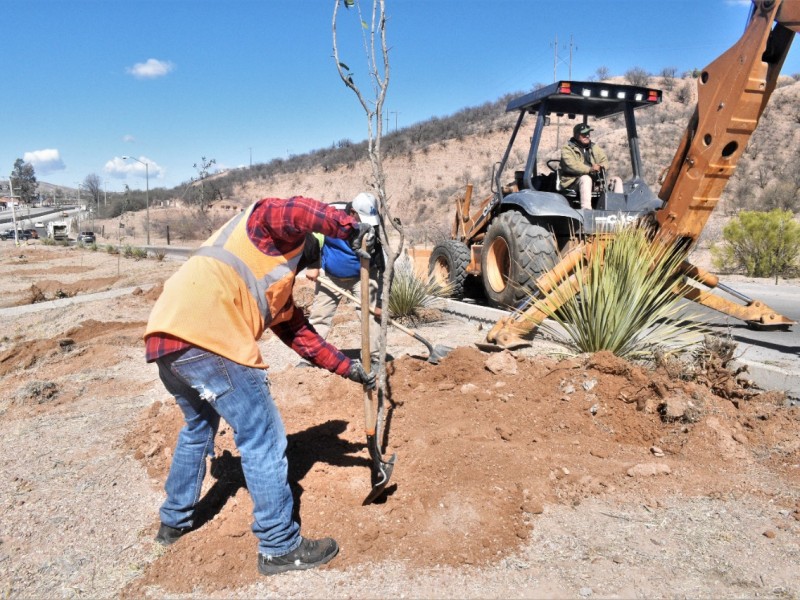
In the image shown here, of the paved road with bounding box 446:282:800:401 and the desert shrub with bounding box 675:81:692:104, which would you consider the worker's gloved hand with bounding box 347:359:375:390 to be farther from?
the desert shrub with bounding box 675:81:692:104

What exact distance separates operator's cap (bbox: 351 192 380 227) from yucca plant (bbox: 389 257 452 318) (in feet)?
13.8

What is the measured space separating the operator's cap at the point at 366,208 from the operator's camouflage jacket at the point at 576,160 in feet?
13.5

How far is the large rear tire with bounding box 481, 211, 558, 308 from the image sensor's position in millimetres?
6215

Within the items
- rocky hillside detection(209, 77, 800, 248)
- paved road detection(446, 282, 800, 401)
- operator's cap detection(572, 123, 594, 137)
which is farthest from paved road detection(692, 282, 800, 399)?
rocky hillside detection(209, 77, 800, 248)

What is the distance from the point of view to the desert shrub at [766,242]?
1161 centimetres

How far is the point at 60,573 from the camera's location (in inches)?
111

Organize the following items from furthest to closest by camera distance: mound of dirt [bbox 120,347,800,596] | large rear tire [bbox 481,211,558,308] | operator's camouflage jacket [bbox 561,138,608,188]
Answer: operator's camouflage jacket [bbox 561,138,608,188]
large rear tire [bbox 481,211,558,308]
mound of dirt [bbox 120,347,800,596]

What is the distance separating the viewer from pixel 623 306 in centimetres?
468

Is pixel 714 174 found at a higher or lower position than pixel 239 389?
higher

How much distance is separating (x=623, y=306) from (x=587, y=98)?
2.90 m

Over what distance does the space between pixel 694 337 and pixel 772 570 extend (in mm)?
2516

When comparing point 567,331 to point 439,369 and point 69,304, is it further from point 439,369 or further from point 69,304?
point 69,304

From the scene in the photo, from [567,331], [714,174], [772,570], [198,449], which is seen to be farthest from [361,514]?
[714,174]

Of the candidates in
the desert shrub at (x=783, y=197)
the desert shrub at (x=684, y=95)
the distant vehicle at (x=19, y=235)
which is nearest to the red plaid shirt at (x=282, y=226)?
the desert shrub at (x=783, y=197)
